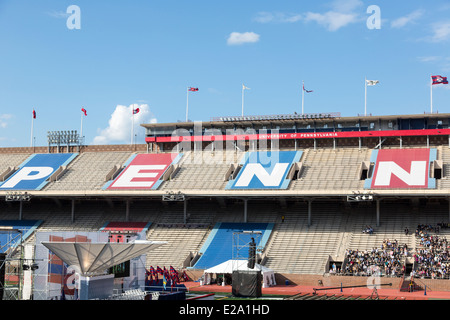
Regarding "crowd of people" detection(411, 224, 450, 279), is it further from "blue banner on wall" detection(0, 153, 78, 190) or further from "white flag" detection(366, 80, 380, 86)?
"blue banner on wall" detection(0, 153, 78, 190)

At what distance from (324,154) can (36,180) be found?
34.8 meters

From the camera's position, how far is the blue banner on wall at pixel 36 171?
229 ft

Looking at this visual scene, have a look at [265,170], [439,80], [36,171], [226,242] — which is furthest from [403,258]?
[36,171]

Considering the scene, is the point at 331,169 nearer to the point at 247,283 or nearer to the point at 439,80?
the point at 439,80

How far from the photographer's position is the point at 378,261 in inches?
2035

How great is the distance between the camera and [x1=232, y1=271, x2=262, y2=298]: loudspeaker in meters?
41.5

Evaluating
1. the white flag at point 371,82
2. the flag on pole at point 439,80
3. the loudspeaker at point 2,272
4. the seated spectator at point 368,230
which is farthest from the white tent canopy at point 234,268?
the flag on pole at point 439,80

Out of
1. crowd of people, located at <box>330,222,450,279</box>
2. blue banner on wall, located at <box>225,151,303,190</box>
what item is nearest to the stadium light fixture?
crowd of people, located at <box>330,222,450,279</box>

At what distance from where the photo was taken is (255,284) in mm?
41406

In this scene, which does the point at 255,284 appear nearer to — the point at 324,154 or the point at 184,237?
the point at 184,237

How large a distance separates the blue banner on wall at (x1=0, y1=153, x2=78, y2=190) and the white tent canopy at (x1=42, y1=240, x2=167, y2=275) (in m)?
34.7

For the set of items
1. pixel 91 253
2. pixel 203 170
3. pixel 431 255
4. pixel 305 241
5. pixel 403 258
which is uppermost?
pixel 203 170

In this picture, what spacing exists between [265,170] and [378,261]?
17.8 m
